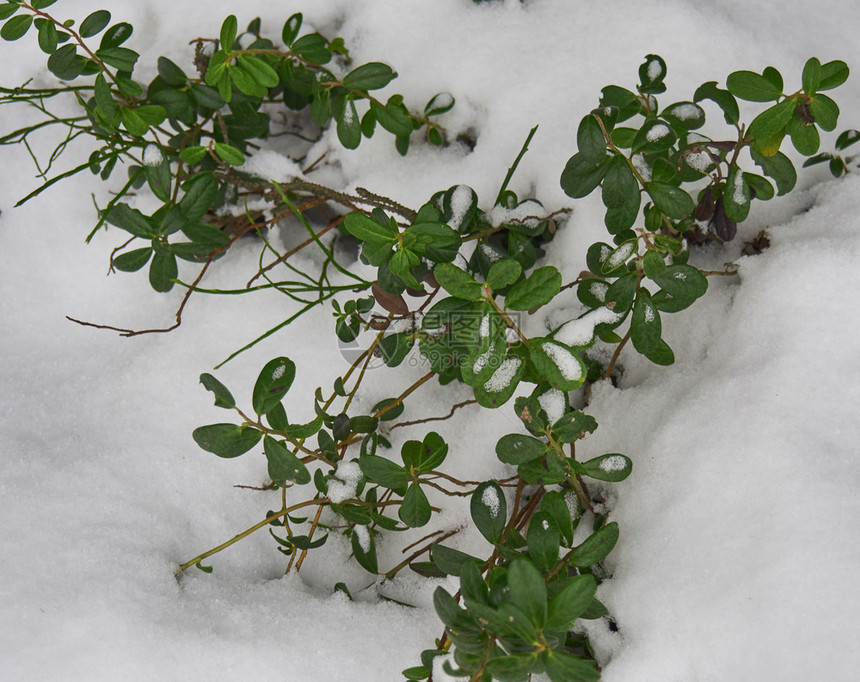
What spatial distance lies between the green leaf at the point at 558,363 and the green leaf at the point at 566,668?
0.35m

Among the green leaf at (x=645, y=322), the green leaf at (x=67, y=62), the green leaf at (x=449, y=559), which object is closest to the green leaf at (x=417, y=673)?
the green leaf at (x=449, y=559)

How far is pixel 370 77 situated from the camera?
1285 mm

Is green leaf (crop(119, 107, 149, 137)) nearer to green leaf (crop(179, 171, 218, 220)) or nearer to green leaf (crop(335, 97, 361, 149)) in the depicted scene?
green leaf (crop(179, 171, 218, 220))

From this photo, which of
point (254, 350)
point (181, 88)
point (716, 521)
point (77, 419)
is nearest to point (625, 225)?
point (716, 521)

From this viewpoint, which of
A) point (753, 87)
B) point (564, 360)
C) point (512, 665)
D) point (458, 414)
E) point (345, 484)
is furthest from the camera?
point (458, 414)

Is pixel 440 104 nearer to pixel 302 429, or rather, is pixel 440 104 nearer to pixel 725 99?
pixel 725 99

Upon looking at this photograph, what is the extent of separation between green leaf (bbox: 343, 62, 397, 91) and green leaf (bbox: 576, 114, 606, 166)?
0.40m

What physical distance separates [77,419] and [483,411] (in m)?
0.83

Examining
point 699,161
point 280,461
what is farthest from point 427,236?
point 699,161

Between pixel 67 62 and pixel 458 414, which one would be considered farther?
pixel 458 414

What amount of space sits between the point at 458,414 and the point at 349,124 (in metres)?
0.62

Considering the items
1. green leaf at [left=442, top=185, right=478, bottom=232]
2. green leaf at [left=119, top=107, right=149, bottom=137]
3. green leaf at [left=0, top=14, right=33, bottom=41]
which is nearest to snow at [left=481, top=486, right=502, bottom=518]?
green leaf at [left=442, top=185, right=478, bottom=232]

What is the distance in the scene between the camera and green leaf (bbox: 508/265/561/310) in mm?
981

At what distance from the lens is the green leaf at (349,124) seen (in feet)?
4.30
